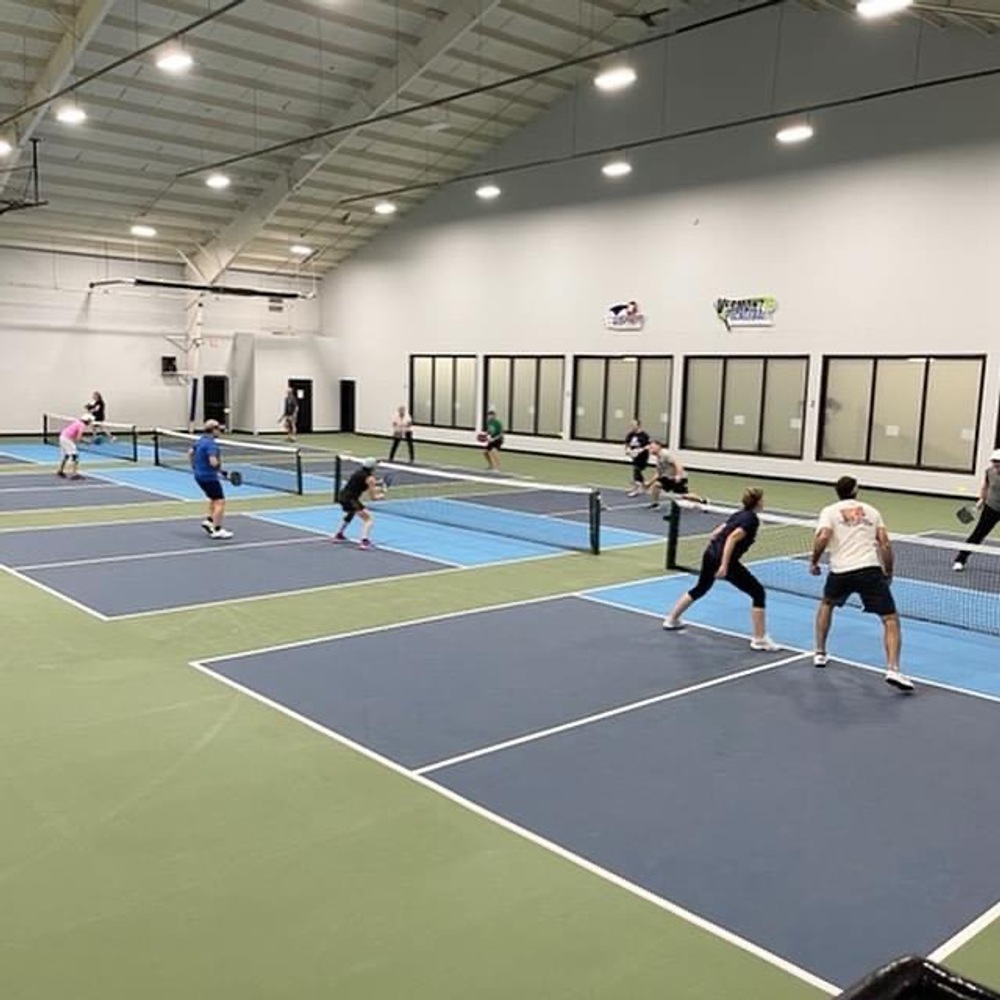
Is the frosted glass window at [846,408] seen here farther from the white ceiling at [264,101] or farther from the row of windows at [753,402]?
the white ceiling at [264,101]

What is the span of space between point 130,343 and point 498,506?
68.9 feet

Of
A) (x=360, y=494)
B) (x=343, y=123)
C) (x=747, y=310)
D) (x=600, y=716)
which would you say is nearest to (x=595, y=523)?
(x=360, y=494)

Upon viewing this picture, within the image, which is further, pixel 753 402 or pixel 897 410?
pixel 753 402

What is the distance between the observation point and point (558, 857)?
4.89m

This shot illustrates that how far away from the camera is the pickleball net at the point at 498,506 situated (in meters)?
14.5

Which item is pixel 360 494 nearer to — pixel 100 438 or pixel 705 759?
pixel 705 759

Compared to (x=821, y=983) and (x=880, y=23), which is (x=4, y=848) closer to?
(x=821, y=983)

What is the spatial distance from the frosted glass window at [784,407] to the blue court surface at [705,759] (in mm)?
15409

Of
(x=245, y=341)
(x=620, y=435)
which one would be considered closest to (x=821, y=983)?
(x=620, y=435)

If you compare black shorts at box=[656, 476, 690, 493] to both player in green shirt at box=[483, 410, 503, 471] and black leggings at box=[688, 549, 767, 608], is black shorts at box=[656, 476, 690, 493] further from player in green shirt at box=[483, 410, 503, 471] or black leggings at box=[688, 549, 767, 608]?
black leggings at box=[688, 549, 767, 608]

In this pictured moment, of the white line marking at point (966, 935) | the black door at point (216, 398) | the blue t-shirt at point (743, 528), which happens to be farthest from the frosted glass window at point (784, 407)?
the black door at point (216, 398)

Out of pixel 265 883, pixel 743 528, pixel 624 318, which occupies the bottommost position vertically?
pixel 265 883

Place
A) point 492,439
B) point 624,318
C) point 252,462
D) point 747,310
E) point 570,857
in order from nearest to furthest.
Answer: point 570,857 → point 492,439 → point 747,310 → point 252,462 → point 624,318

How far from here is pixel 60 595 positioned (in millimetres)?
10281
